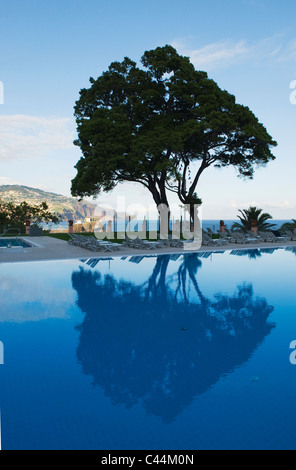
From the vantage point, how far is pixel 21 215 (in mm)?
31203

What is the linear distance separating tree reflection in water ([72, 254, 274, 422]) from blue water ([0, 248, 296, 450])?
0.07 feet

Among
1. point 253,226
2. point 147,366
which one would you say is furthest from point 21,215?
point 147,366

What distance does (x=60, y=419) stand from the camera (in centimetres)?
366

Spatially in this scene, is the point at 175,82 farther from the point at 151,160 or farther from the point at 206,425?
the point at 206,425

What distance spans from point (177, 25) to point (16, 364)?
24.1 meters

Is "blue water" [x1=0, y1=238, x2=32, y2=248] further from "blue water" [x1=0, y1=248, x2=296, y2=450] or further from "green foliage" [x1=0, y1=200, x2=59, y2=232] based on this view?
"blue water" [x1=0, y1=248, x2=296, y2=450]

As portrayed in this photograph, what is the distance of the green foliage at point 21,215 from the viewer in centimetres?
2917

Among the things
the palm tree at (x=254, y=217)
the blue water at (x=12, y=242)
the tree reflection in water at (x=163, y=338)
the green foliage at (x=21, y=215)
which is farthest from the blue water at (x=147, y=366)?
the green foliage at (x=21, y=215)

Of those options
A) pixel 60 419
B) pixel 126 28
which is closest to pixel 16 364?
pixel 60 419

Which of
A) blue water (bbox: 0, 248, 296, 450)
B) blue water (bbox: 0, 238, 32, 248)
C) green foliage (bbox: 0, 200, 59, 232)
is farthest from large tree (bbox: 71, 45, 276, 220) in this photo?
blue water (bbox: 0, 248, 296, 450)

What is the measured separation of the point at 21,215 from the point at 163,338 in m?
28.0

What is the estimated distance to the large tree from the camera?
22.3 m

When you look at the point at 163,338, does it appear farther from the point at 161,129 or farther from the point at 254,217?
the point at 254,217
